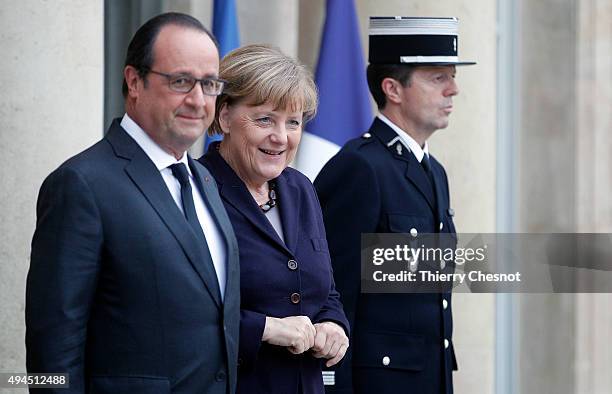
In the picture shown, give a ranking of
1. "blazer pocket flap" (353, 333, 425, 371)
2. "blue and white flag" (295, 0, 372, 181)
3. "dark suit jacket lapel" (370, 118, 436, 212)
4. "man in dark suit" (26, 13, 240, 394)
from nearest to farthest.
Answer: "man in dark suit" (26, 13, 240, 394) < "blazer pocket flap" (353, 333, 425, 371) < "dark suit jacket lapel" (370, 118, 436, 212) < "blue and white flag" (295, 0, 372, 181)

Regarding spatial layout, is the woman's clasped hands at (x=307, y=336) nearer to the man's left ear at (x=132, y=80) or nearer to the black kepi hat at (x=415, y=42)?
the man's left ear at (x=132, y=80)

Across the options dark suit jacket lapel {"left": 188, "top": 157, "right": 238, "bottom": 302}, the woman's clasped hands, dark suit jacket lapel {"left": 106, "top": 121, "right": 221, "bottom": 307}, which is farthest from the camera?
the woman's clasped hands

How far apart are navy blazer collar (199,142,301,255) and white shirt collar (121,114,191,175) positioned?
17.0 inches

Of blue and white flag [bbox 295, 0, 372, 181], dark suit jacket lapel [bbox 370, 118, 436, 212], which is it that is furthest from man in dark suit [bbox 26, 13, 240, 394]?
blue and white flag [bbox 295, 0, 372, 181]

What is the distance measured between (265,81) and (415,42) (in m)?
1.30

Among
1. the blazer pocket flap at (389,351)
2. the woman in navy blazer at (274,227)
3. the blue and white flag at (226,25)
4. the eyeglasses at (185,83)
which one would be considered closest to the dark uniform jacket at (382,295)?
the blazer pocket flap at (389,351)

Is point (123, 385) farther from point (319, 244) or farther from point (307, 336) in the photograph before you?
point (319, 244)

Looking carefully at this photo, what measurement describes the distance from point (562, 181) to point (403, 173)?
3420 millimetres

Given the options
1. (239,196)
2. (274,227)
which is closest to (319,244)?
(274,227)

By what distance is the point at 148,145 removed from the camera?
3.03 m

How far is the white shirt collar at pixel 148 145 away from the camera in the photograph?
3.02 metres

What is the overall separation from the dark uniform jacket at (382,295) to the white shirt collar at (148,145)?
1264 millimetres

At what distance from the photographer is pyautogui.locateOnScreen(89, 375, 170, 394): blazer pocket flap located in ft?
9.36

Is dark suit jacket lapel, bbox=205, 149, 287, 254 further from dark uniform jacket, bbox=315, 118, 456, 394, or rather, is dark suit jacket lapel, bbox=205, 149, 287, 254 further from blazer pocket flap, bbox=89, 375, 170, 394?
dark uniform jacket, bbox=315, 118, 456, 394
